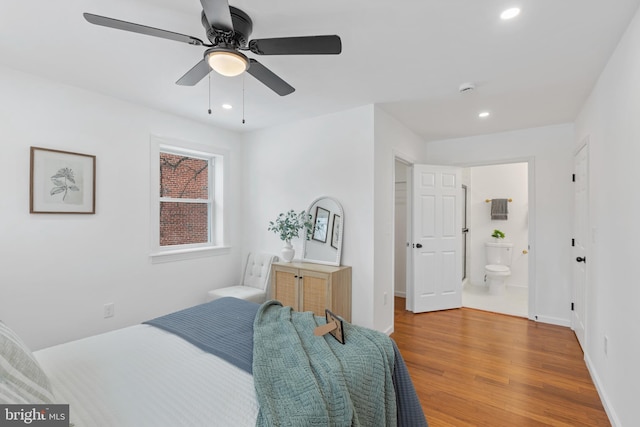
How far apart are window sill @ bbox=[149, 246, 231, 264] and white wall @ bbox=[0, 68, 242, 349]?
0.07 metres

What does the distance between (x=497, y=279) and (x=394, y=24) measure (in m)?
4.63

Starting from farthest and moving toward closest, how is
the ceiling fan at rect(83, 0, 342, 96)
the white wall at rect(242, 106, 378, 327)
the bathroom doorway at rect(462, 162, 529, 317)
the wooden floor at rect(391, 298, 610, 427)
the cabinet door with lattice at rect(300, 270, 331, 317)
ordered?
the bathroom doorway at rect(462, 162, 529, 317) < the white wall at rect(242, 106, 378, 327) < the cabinet door with lattice at rect(300, 270, 331, 317) < the wooden floor at rect(391, 298, 610, 427) < the ceiling fan at rect(83, 0, 342, 96)

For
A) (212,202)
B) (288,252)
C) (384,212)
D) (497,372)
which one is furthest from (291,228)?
(497,372)

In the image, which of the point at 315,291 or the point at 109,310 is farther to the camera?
the point at 315,291

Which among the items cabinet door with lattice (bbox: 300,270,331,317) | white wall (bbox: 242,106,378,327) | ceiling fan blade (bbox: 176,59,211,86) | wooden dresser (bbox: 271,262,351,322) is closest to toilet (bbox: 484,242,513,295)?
white wall (bbox: 242,106,378,327)

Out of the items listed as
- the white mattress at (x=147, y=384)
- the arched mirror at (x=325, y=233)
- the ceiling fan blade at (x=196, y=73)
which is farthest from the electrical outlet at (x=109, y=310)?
the ceiling fan blade at (x=196, y=73)

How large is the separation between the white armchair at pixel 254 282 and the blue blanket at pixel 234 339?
56.8 inches

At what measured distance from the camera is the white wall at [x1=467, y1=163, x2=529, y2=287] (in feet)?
17.7

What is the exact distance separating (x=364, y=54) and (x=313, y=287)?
2.25 metres

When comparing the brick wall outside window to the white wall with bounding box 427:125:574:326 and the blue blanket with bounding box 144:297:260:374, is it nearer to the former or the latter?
the blue blanket with bounding box 144:297:260:374

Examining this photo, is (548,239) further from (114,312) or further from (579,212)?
(114,312)

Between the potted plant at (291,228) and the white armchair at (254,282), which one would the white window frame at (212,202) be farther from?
the potted plant at (291,228)

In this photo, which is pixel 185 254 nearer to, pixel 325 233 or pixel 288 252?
pixel 288 252

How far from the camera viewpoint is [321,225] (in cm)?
353
